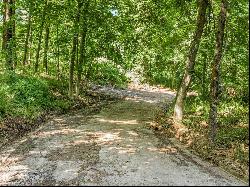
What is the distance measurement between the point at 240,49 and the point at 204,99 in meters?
6.48

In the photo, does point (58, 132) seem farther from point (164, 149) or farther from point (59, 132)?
point (164, 149)

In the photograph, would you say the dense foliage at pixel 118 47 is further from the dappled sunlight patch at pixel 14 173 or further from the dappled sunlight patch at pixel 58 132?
the dappled sunlight patch at pixel 14 173

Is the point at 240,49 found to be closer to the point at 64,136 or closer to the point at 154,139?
the point at 154,139

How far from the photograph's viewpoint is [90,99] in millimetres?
26531

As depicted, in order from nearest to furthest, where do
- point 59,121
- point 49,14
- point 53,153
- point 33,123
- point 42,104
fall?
point 53,153
point 33,123
point 59,121
point 42,104
point 49,14

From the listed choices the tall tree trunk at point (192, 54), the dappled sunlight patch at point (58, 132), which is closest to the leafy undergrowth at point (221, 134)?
the tall tree trunk at point (192, 54)

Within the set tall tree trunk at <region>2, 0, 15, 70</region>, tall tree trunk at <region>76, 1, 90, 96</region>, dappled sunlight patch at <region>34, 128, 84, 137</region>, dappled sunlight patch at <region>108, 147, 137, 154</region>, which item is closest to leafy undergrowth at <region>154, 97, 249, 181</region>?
dappled sunlight patch at <region>108, 147, 137, 154</region>

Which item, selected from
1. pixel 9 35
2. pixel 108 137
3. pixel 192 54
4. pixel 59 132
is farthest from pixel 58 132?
pixel 9 35

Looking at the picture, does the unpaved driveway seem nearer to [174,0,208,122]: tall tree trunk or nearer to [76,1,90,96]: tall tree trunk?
[174,0,208,122]: tall tree trunk

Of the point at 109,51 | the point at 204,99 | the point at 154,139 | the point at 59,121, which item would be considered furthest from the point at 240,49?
the point at 109,51

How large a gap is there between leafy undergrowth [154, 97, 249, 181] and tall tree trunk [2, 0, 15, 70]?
8953 millimetres

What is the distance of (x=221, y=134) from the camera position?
14.3 m

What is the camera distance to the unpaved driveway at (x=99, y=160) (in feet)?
32.6

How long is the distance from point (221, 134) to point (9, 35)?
48.2 ft
